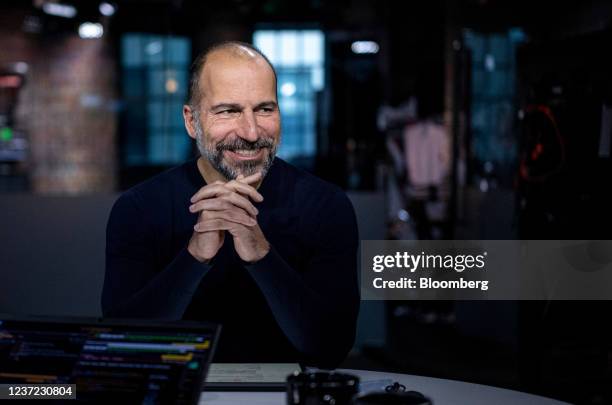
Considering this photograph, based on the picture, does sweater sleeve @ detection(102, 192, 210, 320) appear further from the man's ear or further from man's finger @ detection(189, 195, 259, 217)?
the man's ear

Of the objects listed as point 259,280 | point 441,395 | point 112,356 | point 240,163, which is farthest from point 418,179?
point 112,356

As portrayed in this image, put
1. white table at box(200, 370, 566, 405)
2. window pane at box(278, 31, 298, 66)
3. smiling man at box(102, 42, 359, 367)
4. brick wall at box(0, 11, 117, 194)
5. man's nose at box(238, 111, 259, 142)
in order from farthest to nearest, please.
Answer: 1. window pane at box(278, 31, 298, 66)
2. brick wall at box(0, 11, 117, 194)
3. man's nose at box(238, 111, 259, 142)
4. smiling man at box(102, 42, 359, 367)
5. white table at box(200, 370, 566, 405)

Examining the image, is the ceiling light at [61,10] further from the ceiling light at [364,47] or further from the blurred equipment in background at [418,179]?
the blurred equipment in background at [418,179]

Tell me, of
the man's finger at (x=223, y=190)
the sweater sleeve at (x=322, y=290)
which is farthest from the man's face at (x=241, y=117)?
the man's finger at (x=223, y=190)

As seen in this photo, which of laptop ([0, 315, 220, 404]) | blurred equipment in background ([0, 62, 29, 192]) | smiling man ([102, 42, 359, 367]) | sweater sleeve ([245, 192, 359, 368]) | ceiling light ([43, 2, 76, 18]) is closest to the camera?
laptop ([0, 315, 220, 404])

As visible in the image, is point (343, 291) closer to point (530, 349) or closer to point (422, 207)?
point (530, 349)

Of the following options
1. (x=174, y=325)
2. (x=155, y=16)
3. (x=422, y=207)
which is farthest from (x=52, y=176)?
(x=174, y=325)

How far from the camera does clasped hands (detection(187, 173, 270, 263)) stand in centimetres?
162

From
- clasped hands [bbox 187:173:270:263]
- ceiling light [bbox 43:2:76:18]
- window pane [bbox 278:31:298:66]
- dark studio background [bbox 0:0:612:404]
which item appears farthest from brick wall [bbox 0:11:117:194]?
clasped hands [bbox 187:173:270:263]

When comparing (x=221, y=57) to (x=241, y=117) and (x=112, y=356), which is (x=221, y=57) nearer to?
(x=241, y=117)

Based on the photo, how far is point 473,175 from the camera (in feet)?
20.8

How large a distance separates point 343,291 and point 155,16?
514cm

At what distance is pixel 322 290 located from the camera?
1931 millimetres

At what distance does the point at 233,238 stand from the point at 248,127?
0.89ft
